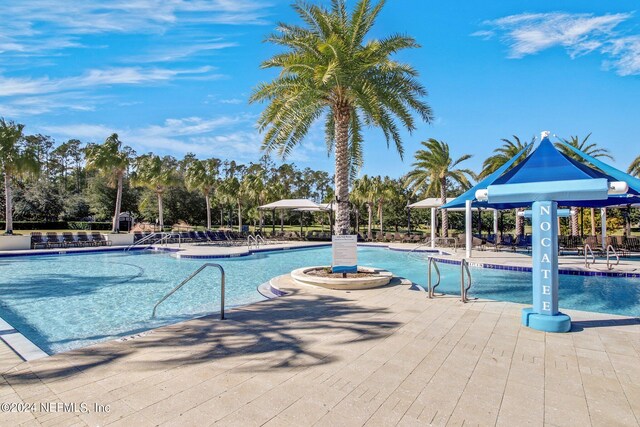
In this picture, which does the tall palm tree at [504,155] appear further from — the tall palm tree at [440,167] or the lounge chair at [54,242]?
the lounge chair at [54,242]

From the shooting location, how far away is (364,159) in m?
12.1

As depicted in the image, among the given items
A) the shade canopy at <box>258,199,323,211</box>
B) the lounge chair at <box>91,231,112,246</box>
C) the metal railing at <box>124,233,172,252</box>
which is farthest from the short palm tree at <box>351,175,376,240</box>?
the lounge chair at <box>91,231,112,246</box>

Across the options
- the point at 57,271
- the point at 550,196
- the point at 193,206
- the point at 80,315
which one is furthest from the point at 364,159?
the point at 193,206

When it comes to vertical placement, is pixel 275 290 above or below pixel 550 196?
below

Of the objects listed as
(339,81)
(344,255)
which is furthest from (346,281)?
(339,81)

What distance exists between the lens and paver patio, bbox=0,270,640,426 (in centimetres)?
291

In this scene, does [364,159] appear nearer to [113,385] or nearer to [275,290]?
[275,290]

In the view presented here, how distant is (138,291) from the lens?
977cm

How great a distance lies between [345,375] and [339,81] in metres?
7.09

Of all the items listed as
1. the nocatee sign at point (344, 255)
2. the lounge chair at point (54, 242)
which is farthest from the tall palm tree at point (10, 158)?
the nocatee sign at point (344, 255)

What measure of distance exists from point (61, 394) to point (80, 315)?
4.99 meters

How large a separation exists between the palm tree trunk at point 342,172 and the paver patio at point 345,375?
13.6 feet

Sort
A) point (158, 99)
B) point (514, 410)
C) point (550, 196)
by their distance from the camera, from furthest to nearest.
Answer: point (158, 99) → point (550, 196) → point (514, 410)

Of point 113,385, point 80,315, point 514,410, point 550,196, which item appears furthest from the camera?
point 80,315
